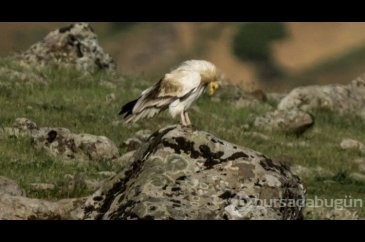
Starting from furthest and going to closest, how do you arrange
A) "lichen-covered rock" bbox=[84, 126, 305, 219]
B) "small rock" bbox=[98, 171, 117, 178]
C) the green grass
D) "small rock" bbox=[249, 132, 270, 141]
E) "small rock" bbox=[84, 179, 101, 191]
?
"small rock" bbox=[249, 132, 270, 141] → the green grass → "small rock" bbox=[98, 171, 117, 178] → "small rock" bbox=[84, 179, 101, 191] → "lichen-covered rock" bbox=[84, 126, 305, 219]

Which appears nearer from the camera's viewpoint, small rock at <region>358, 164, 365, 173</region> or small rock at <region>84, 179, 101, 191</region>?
small rock at <region>84, 179, 101, 191</region>

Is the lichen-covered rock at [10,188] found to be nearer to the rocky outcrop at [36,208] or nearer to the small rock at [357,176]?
the rocky outcrop at [36,208]

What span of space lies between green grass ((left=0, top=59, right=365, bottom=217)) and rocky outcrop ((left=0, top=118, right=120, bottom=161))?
A: 15.8 inches

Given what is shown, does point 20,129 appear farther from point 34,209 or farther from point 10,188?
point 34,209

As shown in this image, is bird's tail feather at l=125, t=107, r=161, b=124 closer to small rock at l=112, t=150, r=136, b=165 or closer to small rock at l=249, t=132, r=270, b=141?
small rock at l=112, t=150, r=136, b=165

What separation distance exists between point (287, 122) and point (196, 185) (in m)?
16.3

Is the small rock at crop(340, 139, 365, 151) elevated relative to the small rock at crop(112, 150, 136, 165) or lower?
elevated

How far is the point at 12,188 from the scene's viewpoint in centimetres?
1792

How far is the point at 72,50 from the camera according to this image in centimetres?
3678

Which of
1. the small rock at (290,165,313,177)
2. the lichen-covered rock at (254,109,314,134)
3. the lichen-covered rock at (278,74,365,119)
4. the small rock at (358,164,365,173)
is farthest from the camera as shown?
the lichen-covered rock at (278,74,365,119)

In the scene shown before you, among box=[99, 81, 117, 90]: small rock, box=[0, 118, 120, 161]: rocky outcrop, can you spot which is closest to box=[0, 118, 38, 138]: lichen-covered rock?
box=[0, 118, 120, 161]: rocky outcrop

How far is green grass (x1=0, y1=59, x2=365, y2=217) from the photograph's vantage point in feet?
70.1

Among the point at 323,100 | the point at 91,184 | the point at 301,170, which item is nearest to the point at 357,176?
the point at 301,170
